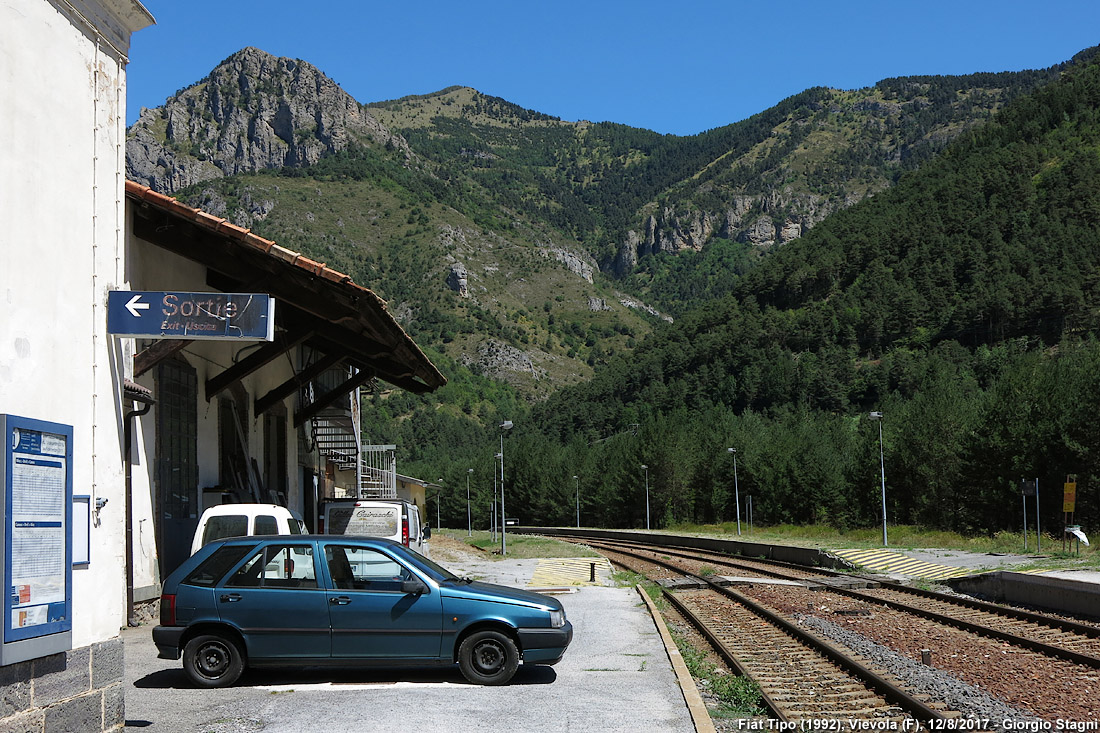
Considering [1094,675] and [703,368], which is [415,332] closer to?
[703,368]

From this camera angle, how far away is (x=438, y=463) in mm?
158375

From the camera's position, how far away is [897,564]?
107 ft

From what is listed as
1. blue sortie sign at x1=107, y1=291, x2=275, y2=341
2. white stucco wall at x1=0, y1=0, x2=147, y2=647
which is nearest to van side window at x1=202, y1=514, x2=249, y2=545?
blue sortie sign at x1=107, y1=291, x2=275, y2=341

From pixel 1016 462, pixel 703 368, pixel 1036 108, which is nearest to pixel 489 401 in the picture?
pixel 703 368

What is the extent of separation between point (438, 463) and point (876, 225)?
7556 cm

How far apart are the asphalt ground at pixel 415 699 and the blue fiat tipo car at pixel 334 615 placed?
316 millimetres

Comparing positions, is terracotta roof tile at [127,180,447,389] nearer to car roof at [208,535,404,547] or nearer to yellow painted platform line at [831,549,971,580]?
car roof at [208,535,404,547]

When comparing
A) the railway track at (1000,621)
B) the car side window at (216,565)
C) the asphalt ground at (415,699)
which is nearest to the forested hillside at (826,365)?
the railway track at (1000,621)

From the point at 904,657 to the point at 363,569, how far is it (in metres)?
6.64

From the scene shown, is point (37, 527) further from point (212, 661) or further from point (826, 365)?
point (826, 365)

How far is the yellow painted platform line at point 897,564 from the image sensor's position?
2844cm

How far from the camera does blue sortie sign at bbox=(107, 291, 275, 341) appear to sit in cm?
830

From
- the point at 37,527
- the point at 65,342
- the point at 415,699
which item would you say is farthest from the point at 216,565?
the point at 37,527

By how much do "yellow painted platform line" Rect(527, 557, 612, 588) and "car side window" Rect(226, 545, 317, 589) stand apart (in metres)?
14.3
